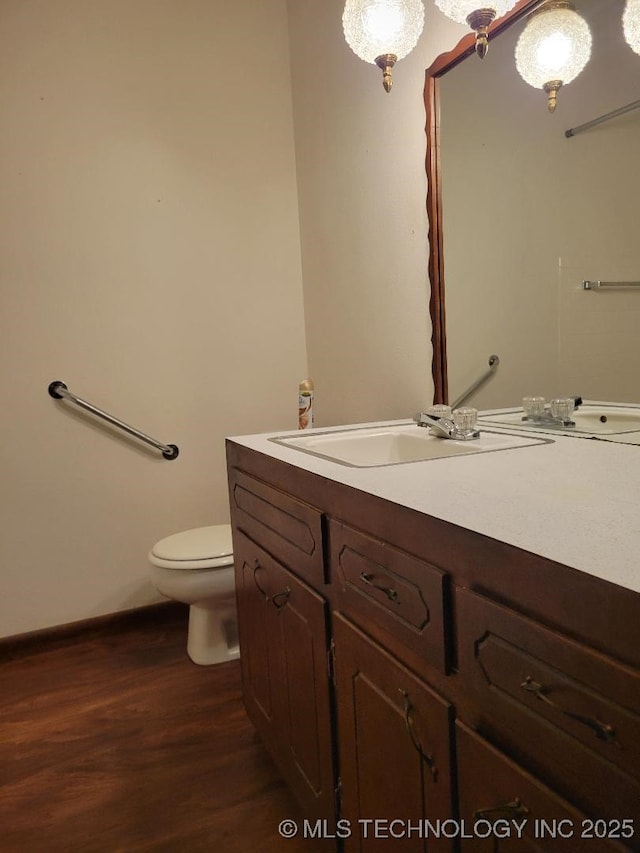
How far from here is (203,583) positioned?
1787 millimetres

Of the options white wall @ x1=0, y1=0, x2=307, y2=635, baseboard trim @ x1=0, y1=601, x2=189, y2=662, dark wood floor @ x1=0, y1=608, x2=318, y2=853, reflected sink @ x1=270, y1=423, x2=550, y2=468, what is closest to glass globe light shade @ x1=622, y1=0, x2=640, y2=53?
reflected sink @ x1=270, y1=423, x2=550, y2=468

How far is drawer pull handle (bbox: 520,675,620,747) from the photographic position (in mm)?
460

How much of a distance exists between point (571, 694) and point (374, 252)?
1558 mm

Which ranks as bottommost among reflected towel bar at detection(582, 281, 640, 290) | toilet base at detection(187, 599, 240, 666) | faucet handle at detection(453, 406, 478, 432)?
toilet base at detection(187, 599, 240, 666)

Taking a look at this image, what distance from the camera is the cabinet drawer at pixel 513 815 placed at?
1.59 feet

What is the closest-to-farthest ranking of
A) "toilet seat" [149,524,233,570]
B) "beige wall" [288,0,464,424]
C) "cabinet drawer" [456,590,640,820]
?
"cabinet drawer" [456,590,640,820], "beige wall" [288,0,464,424], "toilet seat" [149,524,233,570]

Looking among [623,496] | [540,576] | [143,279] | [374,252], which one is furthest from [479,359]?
[143,279]

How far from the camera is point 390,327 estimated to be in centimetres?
179

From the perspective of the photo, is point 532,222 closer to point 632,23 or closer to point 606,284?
point 606,284

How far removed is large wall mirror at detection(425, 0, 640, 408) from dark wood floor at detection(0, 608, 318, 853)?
1129 millimetres

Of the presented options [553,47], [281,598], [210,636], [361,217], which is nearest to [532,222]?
[553,47]

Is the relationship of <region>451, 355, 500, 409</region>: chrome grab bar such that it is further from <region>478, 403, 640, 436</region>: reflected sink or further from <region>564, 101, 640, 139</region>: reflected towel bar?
<region>564, 101, 640, 139</region>: reflected towel bar

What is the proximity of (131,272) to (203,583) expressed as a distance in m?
1.20

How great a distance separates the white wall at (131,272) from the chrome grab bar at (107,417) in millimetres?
33
